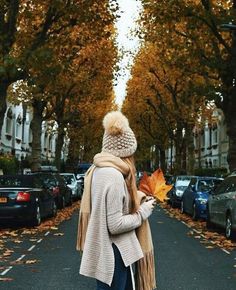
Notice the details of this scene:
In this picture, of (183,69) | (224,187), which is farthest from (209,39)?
(224,187)

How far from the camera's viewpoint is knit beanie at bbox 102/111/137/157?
3.96 m

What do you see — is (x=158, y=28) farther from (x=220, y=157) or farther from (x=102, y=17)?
(x=220, y=157)

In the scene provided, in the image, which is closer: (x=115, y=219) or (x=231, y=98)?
(x=115, y=219)

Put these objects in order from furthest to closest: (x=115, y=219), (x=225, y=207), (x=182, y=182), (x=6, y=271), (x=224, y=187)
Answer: (x=182, y=182) → (x=224, y=187) → (x=225, y=207) → (x=6, y=271) → (x=115, y=219)

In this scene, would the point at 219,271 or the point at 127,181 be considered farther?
the point at 219,271

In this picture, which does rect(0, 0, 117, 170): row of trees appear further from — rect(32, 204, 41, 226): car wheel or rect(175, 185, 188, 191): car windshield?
rect(175, 185, 188, 191): car windshield

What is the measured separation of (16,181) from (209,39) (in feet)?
32.2

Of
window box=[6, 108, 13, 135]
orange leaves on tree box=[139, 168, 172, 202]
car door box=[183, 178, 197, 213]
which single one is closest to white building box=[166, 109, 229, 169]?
window box=[6, 108, 13, 135]

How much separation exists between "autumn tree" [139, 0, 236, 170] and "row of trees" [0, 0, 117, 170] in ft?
7.40

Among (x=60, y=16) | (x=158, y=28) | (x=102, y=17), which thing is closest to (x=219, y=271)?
A: (x=60, y=16)

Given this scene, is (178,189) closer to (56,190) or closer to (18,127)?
(56,190)

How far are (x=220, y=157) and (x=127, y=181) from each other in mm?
49529

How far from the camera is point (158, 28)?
25.3 metres

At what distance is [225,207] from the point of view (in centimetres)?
1348
